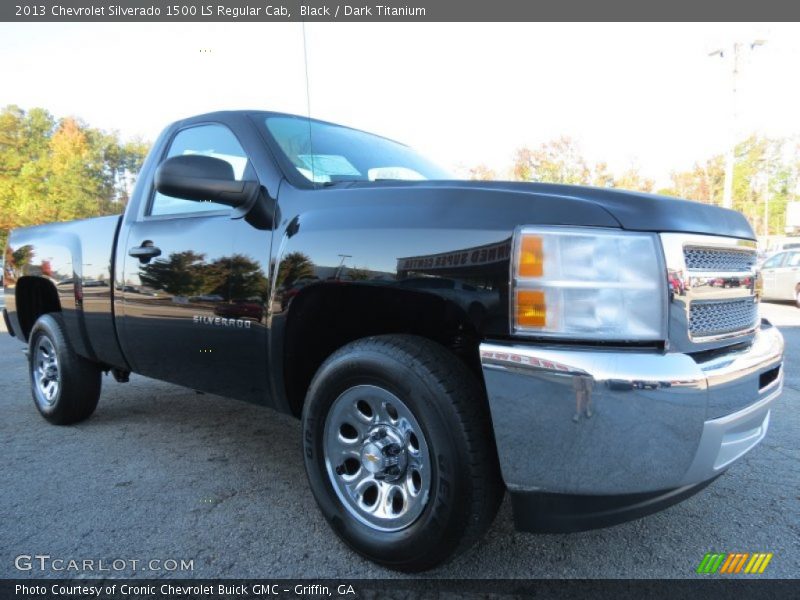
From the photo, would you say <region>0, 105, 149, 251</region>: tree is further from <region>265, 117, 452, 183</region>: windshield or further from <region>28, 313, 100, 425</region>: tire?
<region>265, 117, 452, 183</region>: windshield

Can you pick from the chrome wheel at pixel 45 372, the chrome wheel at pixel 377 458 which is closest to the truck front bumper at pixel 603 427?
the chrome wheel at pixel 377 458

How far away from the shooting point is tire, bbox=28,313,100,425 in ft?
12.1

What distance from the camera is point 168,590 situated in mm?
1952

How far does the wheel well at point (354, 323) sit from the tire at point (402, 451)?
16cm

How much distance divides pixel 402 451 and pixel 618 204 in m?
1.14

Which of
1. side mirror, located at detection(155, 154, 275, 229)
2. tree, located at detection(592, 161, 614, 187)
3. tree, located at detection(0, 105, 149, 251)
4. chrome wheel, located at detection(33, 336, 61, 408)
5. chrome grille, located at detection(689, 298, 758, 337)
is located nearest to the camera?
chrome grille, located at detection(689, 298, 758, 337)

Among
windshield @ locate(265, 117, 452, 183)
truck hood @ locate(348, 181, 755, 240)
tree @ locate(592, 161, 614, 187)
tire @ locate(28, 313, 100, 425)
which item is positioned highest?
tree @ locate(592, 161, 614, 187)

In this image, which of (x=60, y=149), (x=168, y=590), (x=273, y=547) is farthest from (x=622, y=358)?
(x=60, y=149)

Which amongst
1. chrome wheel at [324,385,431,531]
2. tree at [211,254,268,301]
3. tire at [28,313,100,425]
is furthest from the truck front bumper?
tire at [28,313,100,425]

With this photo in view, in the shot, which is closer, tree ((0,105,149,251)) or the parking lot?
the parking lot

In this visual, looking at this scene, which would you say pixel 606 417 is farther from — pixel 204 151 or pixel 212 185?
pixel 204 151

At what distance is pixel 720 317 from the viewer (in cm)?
190

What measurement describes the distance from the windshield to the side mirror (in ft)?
0.82

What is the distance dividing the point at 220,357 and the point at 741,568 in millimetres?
2356
